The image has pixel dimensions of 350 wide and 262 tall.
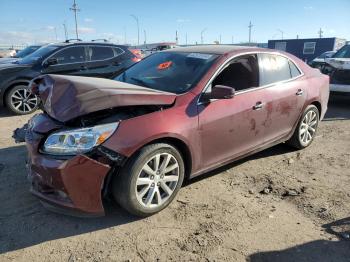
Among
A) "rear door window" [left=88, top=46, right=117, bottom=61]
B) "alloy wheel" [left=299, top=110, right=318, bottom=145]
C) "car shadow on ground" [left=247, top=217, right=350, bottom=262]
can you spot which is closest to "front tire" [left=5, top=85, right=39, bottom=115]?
"rear door window" [left=88, top=46, right=117, bottom=61]

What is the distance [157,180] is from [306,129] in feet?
10.2

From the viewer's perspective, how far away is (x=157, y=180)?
11.9ft

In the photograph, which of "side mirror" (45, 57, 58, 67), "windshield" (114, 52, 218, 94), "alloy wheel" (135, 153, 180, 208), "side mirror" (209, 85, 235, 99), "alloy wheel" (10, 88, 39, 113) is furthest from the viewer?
"side mirror" (45, 57, 58, 67)

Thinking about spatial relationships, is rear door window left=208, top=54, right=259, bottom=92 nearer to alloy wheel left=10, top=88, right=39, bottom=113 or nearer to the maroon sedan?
the maroon sedan

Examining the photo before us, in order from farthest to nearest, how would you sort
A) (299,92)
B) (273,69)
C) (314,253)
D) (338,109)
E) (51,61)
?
(338,109) → (51,61) → (299,92) → (273,69) → (314,253)

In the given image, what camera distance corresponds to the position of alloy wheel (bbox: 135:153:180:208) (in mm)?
3492

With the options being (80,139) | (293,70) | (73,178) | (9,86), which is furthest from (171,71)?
(9,86)

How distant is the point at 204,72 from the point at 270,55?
53.9 inches

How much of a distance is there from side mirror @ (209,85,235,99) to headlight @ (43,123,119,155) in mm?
1180

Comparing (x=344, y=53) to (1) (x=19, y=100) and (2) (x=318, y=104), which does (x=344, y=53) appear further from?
(1) (x=19, y=100)

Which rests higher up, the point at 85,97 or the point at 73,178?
the point at 85,97

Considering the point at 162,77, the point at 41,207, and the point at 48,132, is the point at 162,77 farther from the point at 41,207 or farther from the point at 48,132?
the point at 41,207

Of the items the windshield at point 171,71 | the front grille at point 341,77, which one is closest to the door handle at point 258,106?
the windshield at point 171,71

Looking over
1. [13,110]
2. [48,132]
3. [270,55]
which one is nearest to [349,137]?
[270,55]
